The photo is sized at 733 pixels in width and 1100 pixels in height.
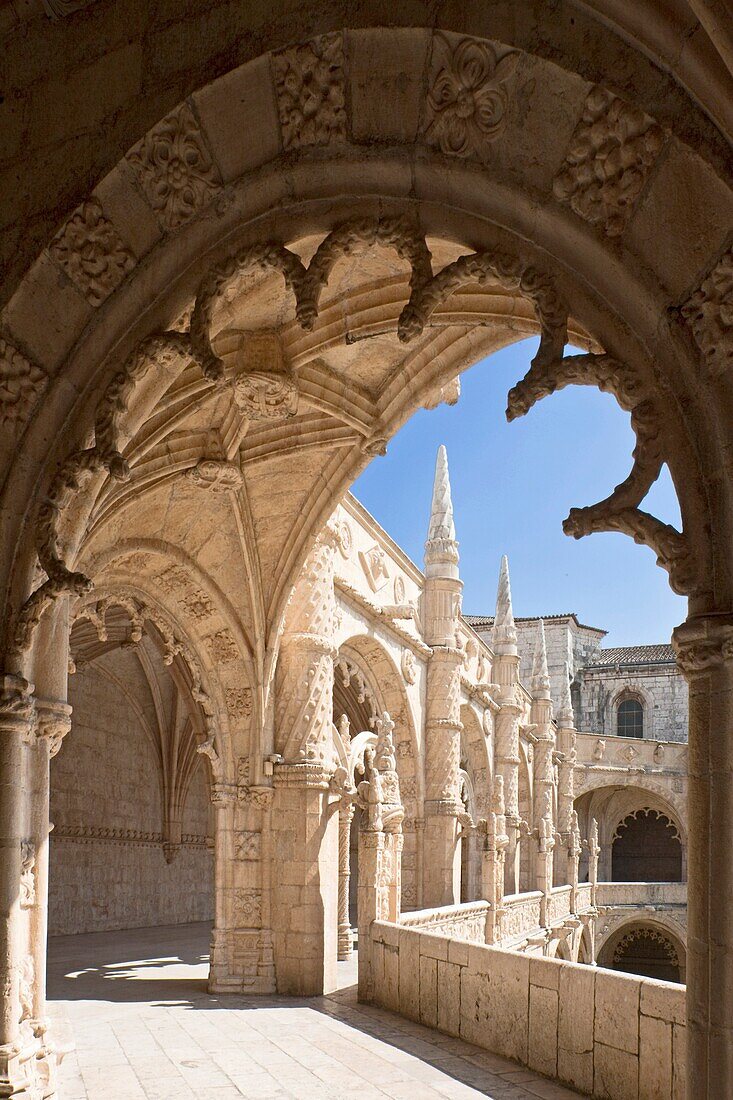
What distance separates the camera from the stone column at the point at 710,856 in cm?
327

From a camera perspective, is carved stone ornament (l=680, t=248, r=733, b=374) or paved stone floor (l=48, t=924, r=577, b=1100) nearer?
carved stone ornament (l=680, t=248, r=733, b=374)

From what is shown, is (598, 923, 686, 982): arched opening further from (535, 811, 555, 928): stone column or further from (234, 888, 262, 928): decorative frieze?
(234, 888, 262, 928): decorative frieze

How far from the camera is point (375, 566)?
13.2 m

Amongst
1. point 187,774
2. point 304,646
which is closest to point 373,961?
point 304,646

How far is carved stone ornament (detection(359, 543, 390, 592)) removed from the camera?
42.3 ft

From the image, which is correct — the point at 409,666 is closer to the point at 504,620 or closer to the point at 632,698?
the point at 504,620

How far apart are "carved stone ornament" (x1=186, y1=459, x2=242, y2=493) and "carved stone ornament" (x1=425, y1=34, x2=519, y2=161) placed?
4.73 metres

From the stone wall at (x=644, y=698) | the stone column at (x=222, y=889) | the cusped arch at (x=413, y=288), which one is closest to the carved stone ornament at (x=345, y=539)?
the stone column at (x=222, y=889)

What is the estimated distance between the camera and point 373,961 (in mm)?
9656

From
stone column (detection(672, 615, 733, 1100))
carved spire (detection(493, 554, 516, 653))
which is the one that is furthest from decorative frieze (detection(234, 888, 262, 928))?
carved spire (detection(493, 554, 516, 653))

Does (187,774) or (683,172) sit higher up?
(683,172)

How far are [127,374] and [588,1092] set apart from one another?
4752 mm

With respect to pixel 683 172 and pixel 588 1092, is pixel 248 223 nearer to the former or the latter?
pixel 683 172

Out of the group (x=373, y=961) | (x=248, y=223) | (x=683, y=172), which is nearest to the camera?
(x=683, y=172)
